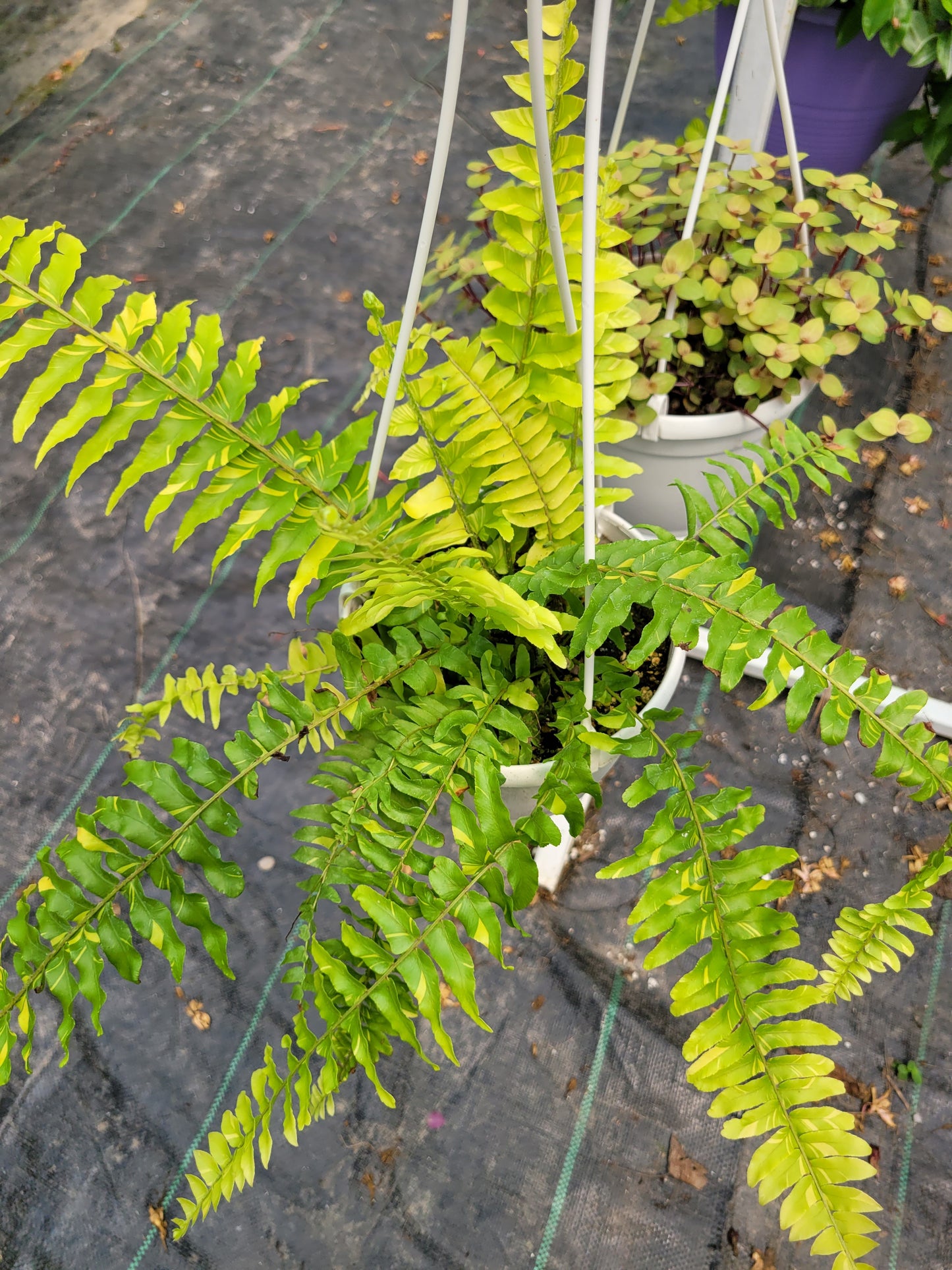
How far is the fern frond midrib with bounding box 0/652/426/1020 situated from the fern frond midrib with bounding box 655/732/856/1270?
0.37 metres

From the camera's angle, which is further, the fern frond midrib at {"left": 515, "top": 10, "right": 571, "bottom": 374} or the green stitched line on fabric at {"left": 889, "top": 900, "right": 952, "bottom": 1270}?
the green stitched line on fabric at {"left": 889, "top": 900, "right": 952, "bottom": 1270}

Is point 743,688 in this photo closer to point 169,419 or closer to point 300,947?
point 300,947

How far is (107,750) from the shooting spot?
178 centimetres

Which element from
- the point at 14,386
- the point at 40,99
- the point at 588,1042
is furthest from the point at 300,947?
the point at 40,99

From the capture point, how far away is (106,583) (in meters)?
1.96

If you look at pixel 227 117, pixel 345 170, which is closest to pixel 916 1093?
pixel 345 170

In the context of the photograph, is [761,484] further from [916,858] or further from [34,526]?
[34,526]

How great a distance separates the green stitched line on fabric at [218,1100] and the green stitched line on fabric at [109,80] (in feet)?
8.24

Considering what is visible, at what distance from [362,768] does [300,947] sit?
210 mm

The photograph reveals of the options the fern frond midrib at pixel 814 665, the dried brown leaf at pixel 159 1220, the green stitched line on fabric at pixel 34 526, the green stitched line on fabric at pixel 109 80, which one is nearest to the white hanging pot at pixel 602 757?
the fern frond midrib at pixel 814 665

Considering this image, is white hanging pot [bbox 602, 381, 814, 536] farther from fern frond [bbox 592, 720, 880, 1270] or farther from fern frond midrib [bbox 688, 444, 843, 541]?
fern frond [bbox 592, 720, 880, 1270]

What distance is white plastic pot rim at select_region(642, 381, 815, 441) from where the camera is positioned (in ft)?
4.82

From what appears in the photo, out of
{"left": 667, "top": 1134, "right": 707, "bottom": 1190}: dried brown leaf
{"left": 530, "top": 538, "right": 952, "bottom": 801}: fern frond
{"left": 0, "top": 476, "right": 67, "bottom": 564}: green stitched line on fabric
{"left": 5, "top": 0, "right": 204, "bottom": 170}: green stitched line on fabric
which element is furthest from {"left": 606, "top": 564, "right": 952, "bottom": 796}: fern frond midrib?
{"left": 5, "top": 0, "right": 204, "bottom": 170}: green stitched line on fabric

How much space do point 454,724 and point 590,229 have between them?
53 centimetres
